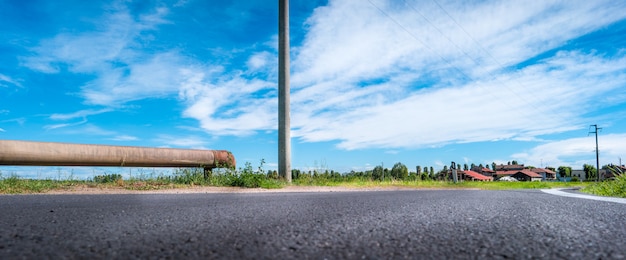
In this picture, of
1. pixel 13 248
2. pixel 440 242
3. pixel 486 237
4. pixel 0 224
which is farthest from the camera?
pixel 0 224

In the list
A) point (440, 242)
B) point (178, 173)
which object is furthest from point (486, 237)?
point (178, 173)

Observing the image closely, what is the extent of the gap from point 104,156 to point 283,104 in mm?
6443

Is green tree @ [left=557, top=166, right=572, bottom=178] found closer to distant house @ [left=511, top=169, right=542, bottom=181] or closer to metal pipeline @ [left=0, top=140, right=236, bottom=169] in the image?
distant house @ [left=511, top=169, right=542, bottom=181]

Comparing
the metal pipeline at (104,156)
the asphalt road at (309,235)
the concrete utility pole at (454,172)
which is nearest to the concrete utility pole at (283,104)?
the metal pipeline at (104,156)

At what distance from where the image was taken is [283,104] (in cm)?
1527

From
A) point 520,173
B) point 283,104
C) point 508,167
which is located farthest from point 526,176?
point 283,104

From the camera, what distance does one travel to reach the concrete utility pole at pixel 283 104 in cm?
1493

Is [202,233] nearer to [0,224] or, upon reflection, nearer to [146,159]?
[0,224]

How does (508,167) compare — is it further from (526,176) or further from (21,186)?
(21,186)

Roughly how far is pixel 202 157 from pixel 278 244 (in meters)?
11.1

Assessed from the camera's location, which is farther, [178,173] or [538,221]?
[178,173]

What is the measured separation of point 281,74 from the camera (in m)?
15.6

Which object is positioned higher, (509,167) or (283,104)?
(283,104)

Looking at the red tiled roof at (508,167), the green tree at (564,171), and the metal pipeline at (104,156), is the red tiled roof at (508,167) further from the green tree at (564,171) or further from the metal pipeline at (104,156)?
the metal pipeline at (104,156)
